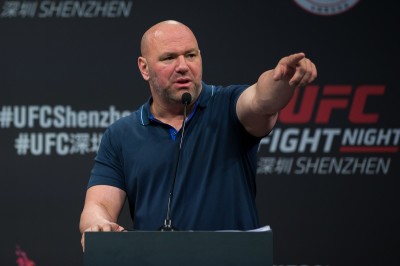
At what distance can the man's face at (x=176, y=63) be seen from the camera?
2617 millimetres

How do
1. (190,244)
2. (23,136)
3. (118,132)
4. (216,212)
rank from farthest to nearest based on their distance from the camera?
(23,136) → (118,132) → (216,212) → (190,244)

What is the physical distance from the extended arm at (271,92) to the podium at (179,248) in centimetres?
46

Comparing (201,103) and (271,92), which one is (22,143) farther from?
(271,92)

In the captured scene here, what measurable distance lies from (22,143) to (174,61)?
5.71 feet

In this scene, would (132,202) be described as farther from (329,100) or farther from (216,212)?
(329,100)

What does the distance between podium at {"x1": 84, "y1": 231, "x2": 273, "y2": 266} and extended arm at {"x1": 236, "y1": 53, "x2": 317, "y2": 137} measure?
461 mm

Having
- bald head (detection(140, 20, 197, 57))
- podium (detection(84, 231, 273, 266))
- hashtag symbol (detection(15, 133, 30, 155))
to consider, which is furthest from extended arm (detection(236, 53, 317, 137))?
hashtag symbol (detection(15, 133, 30, 155))

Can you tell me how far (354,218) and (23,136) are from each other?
5.73 ft

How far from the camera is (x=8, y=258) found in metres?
4.16

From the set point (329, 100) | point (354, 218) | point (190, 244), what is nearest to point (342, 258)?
point (354, 218)

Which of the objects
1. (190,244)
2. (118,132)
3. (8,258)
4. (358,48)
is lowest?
(8,258)

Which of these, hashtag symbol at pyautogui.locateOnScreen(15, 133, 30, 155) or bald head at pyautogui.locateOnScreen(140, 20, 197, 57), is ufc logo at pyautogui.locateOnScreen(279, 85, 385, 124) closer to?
hashtag symbol at pyautogui.locateOnScreen(15, 133, 30, 155)

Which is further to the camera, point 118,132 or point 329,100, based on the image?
point 329,100

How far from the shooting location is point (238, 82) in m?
4.16
